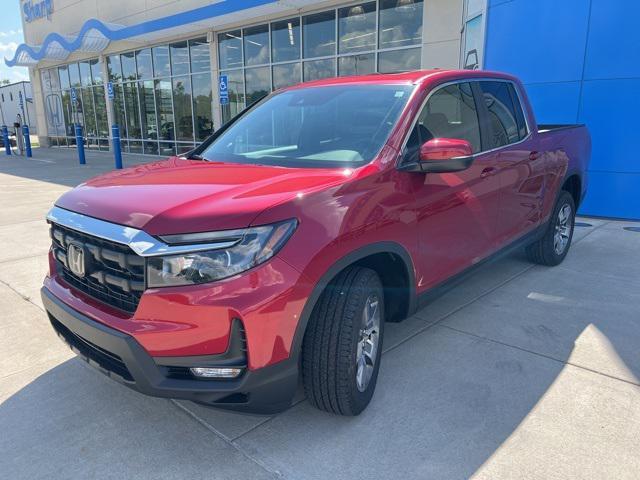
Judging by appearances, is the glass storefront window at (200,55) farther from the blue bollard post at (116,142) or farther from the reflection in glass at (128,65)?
the reflection in glass at (128,65)

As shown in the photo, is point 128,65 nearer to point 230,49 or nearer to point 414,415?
point 230,49

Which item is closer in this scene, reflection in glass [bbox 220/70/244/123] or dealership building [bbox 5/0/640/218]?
dealership building [bbox 5/0/640/218]

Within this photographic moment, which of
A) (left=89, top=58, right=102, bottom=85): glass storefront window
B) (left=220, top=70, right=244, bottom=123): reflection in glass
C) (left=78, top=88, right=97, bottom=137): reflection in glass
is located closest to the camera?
(left=220, top=70, right=244, bottom=123): reflection in glass

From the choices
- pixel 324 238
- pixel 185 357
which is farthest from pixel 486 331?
pixel 185 357

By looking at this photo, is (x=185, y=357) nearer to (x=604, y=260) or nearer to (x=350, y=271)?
(x=350, y=271)

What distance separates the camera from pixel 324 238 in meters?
2.32

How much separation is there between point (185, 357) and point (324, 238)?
81 centimetres

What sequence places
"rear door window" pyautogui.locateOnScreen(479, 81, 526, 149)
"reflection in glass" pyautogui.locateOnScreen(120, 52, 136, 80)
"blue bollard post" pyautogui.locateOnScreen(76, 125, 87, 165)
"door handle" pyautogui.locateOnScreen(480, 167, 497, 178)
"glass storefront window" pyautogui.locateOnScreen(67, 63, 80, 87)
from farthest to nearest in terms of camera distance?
"glass storefront window" pyautogui.locateOnScreen(67, 63, 80, 87)
"reflection in glass" pyautogui.locateOnScreen(120, 52, 136, 80)
"blue bollard post" pyautogui.locateOnScreen(76, 125, 87, 165)
"rear door window" pyautogui.locateOnScreen(479, 81, 526, 149)
"door handle" pyautogui.locateOnScreen(480, 167, 497, 178)

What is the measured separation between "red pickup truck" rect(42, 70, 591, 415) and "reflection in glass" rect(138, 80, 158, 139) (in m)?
16.7

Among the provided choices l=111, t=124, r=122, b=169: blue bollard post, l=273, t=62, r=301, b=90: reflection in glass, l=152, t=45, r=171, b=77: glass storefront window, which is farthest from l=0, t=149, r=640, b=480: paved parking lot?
l=152, t=45, r=171, b=77: glass storefront window

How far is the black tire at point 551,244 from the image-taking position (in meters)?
5.08

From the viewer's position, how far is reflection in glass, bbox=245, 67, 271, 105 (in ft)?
48.5

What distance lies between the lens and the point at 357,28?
12312 mm

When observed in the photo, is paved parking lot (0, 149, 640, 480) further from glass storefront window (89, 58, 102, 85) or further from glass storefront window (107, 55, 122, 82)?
glass storefront window (89, 58, 102, 85)
